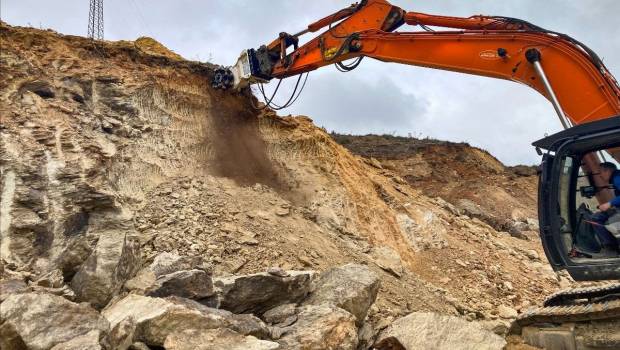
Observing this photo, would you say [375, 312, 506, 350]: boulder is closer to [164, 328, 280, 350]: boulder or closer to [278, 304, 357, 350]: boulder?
[278, 304, 357, 350]: boulder

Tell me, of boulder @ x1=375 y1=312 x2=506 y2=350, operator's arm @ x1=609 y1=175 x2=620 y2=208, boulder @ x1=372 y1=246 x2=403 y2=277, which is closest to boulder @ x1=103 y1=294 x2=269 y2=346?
boulder @ x1=375 y1=312 x2=506 y2=350

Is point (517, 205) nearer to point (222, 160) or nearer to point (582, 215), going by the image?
point (222, 160)

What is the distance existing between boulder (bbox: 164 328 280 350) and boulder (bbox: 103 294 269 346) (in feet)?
0.35

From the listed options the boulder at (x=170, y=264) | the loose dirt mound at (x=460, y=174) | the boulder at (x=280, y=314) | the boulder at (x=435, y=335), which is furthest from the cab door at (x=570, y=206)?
the loose dirt mound at (x=460, y=174)

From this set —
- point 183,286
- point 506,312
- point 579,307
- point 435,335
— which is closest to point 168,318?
point 183,286

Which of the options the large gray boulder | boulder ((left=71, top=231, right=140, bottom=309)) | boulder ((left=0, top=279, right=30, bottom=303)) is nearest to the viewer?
the large gray boulder

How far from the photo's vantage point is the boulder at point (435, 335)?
561 centimetres

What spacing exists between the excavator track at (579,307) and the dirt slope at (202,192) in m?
1.60

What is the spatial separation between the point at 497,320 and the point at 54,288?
596 centimetres

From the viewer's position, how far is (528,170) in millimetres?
20594

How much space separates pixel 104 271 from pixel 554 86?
5272 millimetres

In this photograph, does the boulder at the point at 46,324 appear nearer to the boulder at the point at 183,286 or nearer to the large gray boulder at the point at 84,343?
the large gray boulder at the point at 84,343

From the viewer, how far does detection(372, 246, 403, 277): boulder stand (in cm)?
848

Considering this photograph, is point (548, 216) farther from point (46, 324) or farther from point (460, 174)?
point (460, 174)
